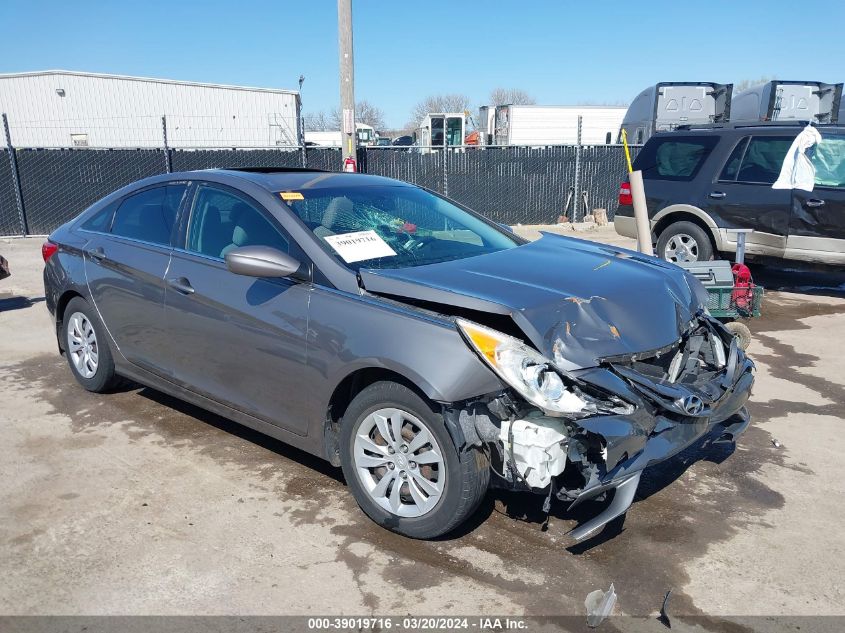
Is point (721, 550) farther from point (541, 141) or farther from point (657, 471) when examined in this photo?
point (541, 141)

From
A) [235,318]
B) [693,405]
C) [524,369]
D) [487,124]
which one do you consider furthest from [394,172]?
[487,124]

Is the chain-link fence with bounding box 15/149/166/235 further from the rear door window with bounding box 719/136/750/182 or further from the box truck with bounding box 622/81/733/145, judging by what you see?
the box truck with bounding box 622/81/733/145

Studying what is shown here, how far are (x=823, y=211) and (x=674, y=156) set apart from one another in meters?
1.94

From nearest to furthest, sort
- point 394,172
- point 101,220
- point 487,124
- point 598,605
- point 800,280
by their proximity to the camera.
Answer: point 598,605
point 101,220
point 800,280
point 394,172
point 487,124

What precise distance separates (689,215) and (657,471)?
18.8ft

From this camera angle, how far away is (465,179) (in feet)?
51.4

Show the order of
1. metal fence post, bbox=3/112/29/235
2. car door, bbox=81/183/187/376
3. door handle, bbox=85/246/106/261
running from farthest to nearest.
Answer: metal fence post, bbox=3/112/29/235
door handle, bbox=85/246/106/261
car door, bbox=81/183/187/376

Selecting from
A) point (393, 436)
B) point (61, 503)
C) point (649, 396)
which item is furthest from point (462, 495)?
point (61, 503)

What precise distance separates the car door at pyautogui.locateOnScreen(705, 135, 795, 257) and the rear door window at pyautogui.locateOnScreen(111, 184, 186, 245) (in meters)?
6.62

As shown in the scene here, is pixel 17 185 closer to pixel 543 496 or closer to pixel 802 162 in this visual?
pixel 802 162

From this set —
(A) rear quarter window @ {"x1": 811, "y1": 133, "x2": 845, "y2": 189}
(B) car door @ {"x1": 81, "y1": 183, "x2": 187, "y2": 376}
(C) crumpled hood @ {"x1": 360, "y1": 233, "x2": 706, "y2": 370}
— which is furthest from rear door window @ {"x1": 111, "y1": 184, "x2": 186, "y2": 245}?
(A) rear quarter window @ {"x1": 811, "y1": 133, "x2": 845, "y2": 189}

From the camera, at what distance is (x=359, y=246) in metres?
3.78

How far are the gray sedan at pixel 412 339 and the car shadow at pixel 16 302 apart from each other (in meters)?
4.30

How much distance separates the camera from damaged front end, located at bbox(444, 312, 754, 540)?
2932 millimetres
